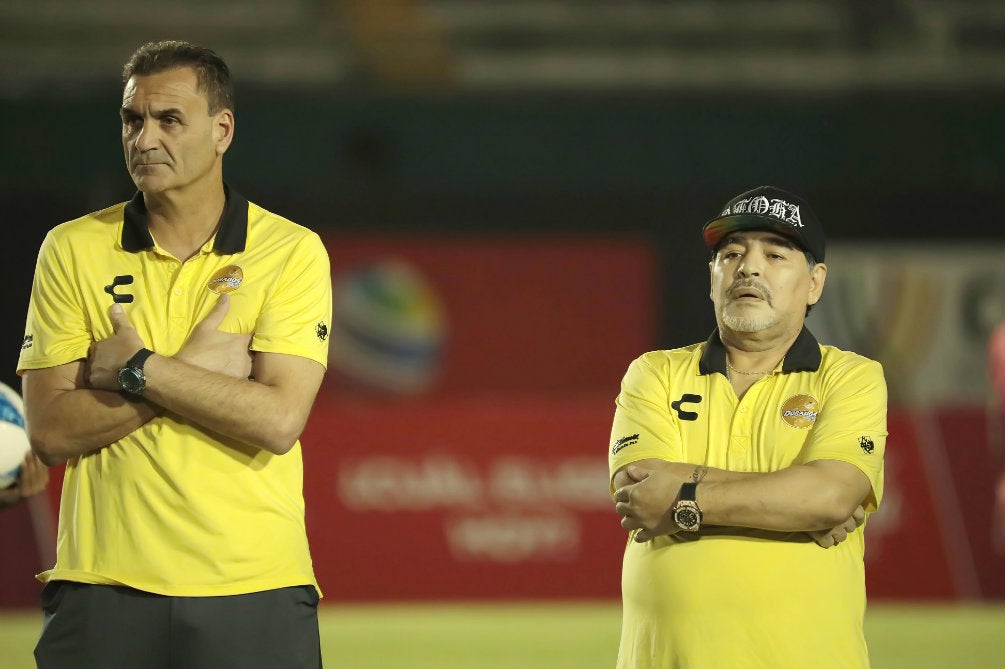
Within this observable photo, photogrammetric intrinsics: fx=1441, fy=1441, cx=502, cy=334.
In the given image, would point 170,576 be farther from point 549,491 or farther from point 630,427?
point 549,491

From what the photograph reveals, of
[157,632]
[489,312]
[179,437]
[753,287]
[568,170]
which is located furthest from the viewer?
[568,170]

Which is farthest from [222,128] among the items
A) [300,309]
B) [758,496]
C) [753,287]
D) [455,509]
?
[455,509]

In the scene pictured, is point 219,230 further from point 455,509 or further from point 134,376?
point 455,509

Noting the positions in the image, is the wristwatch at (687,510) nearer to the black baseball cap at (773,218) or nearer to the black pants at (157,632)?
the black baseball cap at (773,218)

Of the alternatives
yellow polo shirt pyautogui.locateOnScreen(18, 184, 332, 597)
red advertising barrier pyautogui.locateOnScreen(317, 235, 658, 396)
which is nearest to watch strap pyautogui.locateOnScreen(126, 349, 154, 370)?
yellow polo shirt pyautogui.locateOnScreen(18, 184, 332, 597)

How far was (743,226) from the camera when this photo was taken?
3562 millimetres

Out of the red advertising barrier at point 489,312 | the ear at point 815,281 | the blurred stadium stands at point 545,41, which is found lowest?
the ear at point 815,281

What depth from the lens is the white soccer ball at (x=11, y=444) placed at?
3.83m

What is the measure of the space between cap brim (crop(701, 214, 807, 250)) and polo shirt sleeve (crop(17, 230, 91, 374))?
151 cm

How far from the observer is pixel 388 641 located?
818 cm

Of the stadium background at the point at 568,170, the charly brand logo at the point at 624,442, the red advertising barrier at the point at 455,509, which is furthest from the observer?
the stadium background at the point at 568,170

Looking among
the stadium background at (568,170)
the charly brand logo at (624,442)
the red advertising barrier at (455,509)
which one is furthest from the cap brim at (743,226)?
the stadium background at (568,170)

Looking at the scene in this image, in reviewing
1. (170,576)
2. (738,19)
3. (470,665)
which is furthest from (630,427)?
(738,19)

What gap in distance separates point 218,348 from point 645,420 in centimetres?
104
